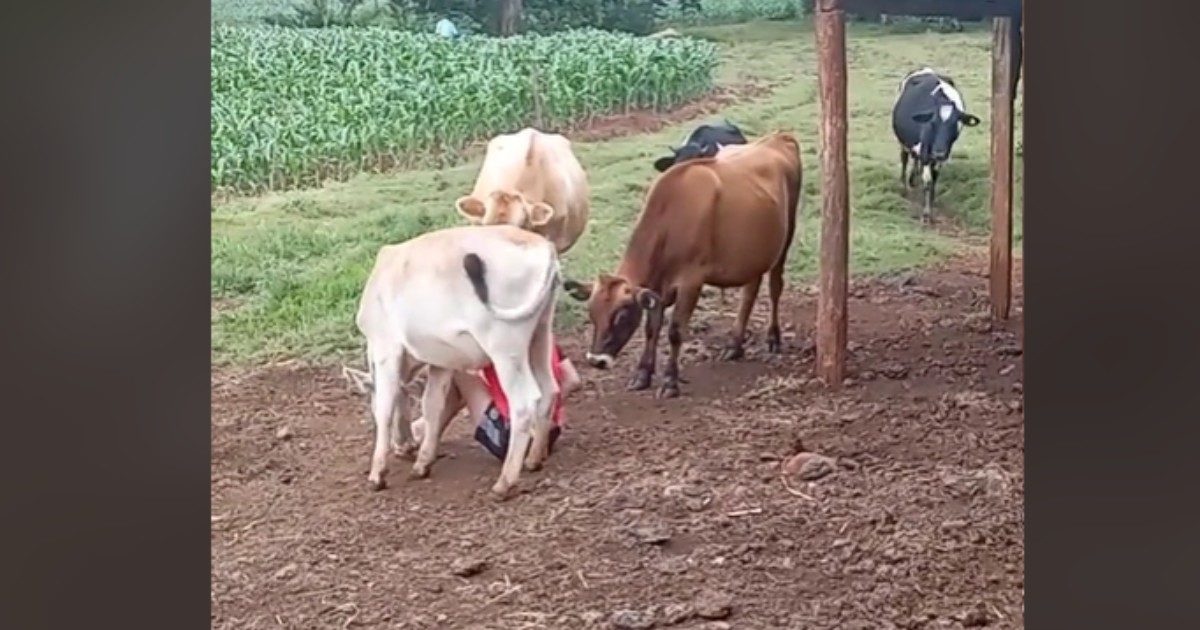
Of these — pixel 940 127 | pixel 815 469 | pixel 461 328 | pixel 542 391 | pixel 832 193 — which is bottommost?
pixel 815 469

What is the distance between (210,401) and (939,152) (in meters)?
1.26

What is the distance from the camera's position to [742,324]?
2467 mm

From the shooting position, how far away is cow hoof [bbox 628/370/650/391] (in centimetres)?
245

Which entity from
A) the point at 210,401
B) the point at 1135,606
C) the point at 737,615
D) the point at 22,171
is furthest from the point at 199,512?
the point at 1135,606

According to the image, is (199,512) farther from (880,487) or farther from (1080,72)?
(1080,72)

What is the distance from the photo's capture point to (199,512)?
2.45 metres

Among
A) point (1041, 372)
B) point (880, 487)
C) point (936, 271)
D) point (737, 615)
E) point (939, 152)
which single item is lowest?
point (737, 615)

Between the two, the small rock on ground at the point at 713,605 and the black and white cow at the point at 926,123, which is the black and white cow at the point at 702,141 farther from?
the small rock on ground at the point at 713,605

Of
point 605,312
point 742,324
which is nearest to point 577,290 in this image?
point 605,312

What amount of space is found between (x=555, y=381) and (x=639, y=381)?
0.14 metres

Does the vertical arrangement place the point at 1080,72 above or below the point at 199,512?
above

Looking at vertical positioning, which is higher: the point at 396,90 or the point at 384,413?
the point at 396,90

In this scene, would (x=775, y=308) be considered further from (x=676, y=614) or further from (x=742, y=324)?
(x=676, y=614)

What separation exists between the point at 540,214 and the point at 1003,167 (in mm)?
760
